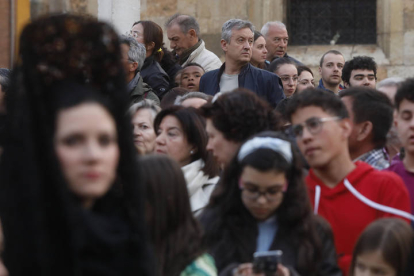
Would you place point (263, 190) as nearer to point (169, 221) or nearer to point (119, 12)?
point (169, 221)

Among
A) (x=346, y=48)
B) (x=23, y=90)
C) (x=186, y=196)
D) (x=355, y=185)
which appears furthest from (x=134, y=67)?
(x=346, y=48)

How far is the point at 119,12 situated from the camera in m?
8.26

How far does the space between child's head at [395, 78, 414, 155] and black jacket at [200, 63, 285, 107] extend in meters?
2.27

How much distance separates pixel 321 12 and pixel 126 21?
4627mm

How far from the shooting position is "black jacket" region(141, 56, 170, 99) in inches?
293

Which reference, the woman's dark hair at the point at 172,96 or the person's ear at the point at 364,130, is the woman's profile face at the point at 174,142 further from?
the woman's dark hair at the point at 172,96

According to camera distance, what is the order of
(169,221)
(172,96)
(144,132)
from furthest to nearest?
(172,96) → (144,132) → (169,221)

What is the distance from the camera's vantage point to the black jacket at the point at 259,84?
22.2 ft

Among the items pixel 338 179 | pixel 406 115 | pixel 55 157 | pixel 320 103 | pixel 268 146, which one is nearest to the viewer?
pixel 55 157

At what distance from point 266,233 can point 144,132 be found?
1.92 meters

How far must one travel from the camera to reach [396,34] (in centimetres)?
1162

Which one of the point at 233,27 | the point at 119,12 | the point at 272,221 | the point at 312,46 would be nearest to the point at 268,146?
the point at 272,221

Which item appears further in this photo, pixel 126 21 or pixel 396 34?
pixel 396 34

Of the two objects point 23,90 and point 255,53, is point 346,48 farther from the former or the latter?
point 23,90
